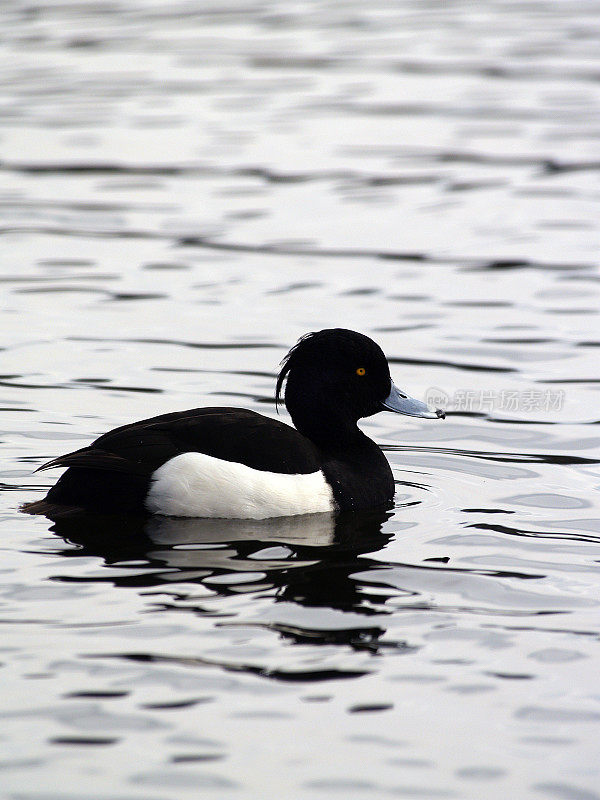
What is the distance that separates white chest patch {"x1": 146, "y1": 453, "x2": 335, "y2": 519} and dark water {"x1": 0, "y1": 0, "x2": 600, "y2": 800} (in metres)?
0.15

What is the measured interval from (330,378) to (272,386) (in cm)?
184

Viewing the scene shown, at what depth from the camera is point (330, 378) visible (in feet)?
23.4

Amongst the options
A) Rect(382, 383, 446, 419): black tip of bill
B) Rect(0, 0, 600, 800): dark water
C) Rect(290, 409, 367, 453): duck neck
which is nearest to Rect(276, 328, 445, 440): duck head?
Rect(290, 409, 367, 453): duck neck

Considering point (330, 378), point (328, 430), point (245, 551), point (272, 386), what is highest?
point (330, 378)

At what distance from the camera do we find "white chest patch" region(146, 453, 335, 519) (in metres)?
6.51

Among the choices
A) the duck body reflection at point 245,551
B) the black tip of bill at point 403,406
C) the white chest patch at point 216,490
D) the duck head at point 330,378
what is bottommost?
the duck body reflection at point 245,551

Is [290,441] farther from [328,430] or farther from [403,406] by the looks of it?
[403,406]

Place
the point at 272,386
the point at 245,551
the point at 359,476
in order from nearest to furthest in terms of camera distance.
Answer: the point at 245,551 → the point at 359,476 → the point at 272,386

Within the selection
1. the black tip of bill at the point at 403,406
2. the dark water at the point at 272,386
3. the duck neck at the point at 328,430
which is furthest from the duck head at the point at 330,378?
the dark water at the point at 272,386

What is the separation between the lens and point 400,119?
16578mm

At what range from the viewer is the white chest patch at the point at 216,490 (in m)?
6.51

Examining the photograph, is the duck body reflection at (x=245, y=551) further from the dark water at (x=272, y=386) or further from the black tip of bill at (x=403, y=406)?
the black tip of bill at (x=403, y=406)

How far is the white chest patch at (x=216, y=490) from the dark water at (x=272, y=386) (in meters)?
0.15

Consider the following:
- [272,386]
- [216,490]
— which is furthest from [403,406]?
[272,386]
